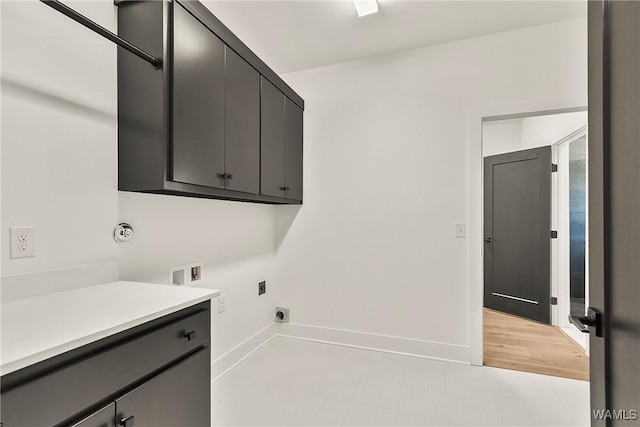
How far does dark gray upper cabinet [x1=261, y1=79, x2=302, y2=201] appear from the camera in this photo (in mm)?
2283

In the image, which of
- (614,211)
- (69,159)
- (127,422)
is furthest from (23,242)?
(614,211)

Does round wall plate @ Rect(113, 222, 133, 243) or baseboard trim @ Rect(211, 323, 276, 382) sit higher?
round wall plate @ Rect(113, 222, 133, 243)

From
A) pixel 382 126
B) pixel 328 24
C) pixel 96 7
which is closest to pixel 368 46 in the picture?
pixel 328 24

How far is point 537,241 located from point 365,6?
3.20 meters

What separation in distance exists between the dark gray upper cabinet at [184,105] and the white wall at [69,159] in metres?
0.10

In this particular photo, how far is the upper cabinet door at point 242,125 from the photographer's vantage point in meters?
1.88

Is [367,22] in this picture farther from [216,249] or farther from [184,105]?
[216,249]

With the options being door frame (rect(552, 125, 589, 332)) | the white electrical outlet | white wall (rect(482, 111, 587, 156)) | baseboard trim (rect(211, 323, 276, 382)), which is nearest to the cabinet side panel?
the white electrical outlet

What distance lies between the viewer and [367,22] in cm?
223

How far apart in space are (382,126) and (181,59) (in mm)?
1696

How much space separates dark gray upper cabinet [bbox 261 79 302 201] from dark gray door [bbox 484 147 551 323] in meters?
2.74

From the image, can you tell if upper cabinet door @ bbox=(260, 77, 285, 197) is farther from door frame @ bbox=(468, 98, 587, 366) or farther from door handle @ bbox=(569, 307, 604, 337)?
door handle @ bbox=(569, 307, 604, 337)

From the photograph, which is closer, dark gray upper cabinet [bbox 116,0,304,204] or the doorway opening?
dark gray upper cabinet [bbox 116,0,304,204]

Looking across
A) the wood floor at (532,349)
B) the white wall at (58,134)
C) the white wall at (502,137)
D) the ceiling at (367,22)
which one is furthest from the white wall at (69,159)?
the white wall at (502,137)
